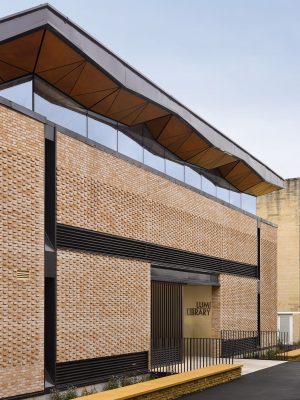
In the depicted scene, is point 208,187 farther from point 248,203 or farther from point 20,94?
point 20,94

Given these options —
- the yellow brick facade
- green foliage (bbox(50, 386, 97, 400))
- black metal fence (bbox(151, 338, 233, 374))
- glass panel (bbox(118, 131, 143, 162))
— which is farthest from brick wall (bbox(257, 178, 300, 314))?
green foliage (bbox(50, 386, 97, 400))

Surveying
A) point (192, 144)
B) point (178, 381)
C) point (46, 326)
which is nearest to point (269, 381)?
point (178, 381)

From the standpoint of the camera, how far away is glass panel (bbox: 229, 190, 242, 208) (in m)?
37.5

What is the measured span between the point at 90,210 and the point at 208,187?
42.0 feet

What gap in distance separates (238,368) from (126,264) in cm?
585

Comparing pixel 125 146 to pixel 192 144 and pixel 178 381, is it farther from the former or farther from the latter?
pixel 178 381

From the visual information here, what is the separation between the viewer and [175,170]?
30.8 meters

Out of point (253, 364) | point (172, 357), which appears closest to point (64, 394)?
point (172, 357)

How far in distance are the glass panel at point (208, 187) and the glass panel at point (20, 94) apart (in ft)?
46.3

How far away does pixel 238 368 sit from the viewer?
25.7m

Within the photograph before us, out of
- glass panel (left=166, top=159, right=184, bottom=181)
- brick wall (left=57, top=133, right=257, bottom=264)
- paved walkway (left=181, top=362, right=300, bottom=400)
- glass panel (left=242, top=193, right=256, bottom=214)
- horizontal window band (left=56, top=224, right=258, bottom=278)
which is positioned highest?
glass panel (left=166, top=159, right=184, bottom=181)

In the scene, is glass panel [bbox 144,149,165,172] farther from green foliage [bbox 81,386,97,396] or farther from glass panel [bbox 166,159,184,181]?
green foliage [bbox 81,386,97,396]

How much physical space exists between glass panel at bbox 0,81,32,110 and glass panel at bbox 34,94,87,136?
0.94ft

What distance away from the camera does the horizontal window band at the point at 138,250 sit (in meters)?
21.4
